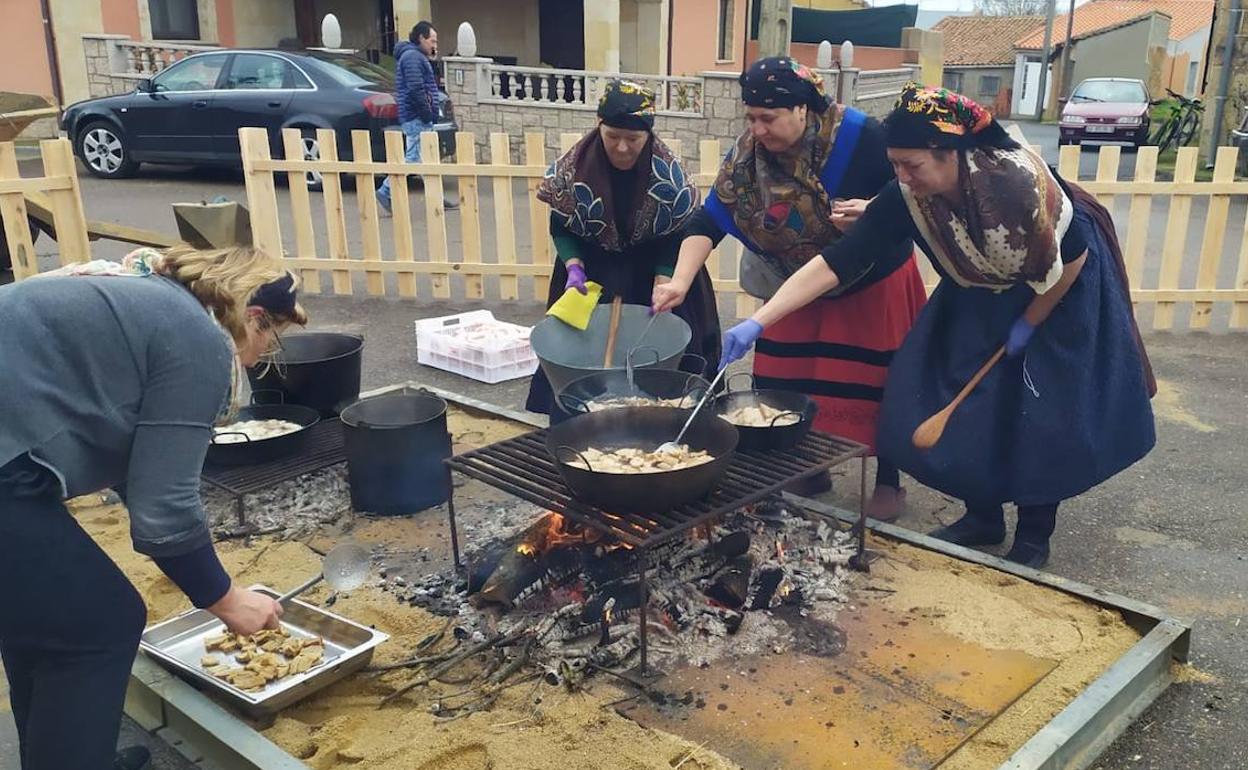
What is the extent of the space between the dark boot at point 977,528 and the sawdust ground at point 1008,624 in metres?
0.25

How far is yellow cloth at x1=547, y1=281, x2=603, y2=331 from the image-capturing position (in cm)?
427

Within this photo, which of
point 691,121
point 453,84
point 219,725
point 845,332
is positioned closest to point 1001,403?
point 845,332

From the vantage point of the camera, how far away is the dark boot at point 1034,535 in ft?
12.7

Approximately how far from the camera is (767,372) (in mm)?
4516

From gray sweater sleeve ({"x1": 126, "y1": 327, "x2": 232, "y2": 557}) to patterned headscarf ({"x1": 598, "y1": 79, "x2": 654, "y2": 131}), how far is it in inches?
87.5

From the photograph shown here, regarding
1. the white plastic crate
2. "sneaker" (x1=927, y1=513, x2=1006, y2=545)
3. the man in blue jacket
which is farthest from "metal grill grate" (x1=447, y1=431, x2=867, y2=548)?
the man in blue jacket

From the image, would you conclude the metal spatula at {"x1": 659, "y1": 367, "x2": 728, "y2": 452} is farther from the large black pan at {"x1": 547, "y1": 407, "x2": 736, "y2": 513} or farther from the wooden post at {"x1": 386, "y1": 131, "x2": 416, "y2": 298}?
the wooden post at {"x1": 386, "y1": 131, "x2": 416, "y2": 298}

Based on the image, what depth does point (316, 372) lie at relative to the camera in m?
4.77

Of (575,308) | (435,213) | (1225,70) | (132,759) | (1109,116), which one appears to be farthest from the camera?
(1109,116)

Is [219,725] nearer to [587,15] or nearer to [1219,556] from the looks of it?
[1219,556]

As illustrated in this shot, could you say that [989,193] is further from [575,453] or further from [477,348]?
[477,348]

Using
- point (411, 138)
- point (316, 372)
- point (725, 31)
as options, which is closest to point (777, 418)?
point (316, 372)

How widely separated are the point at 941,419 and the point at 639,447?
3.69 ft

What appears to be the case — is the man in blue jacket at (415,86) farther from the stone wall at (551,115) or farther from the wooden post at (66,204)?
the wooden post at (66,204)
